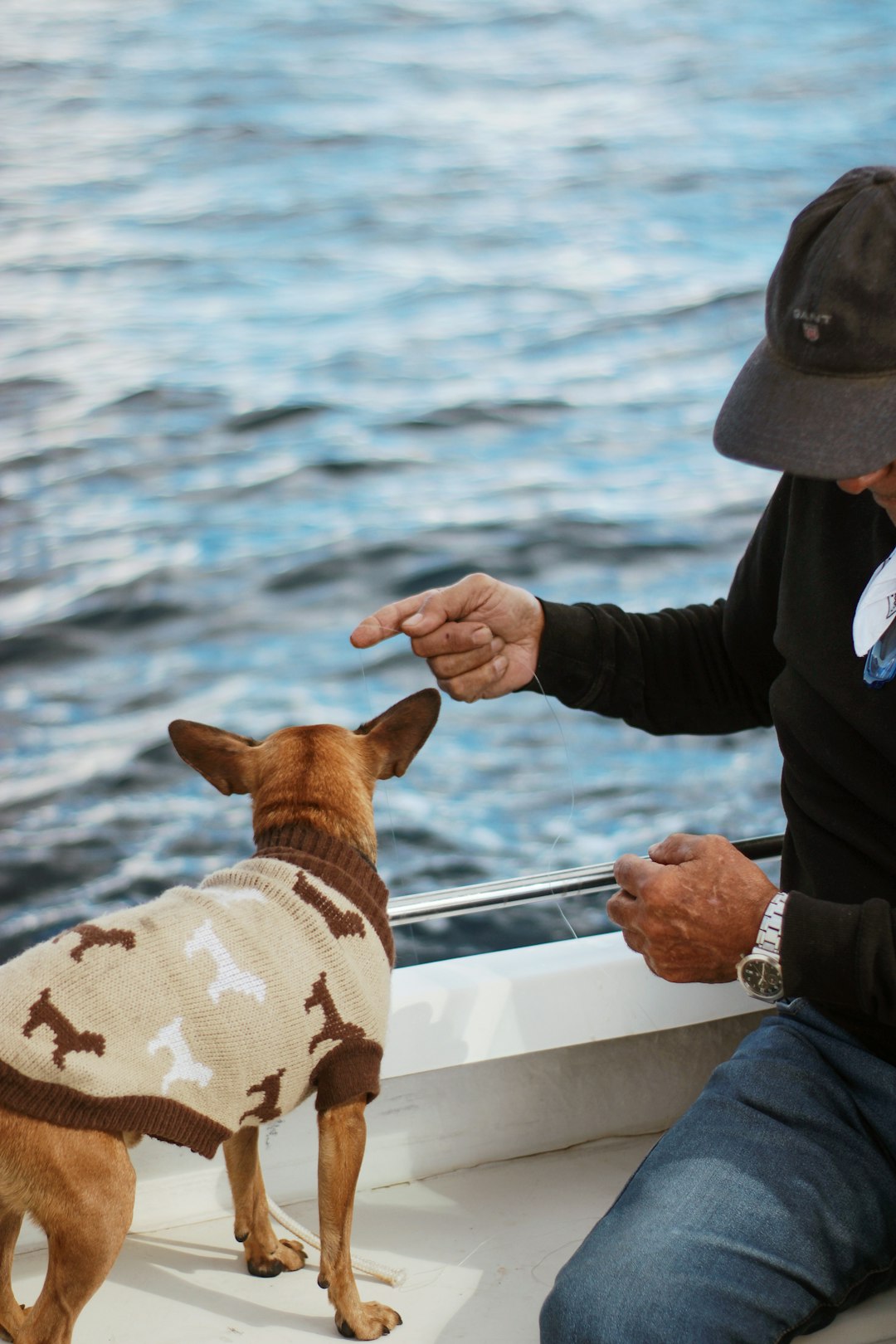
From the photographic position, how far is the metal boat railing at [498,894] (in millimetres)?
1892

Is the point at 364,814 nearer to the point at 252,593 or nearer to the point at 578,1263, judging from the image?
the point at 578,1263

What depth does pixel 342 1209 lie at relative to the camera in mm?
1384

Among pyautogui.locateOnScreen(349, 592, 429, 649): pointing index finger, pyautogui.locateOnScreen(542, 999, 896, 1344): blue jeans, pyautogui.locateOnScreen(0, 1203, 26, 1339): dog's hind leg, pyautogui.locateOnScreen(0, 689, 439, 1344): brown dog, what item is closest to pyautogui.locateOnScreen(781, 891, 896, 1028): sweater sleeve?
pyautogui.locateOnScreen(542, 999, 896, 1344): blue jeans

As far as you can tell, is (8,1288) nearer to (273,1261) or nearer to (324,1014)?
(273,1261)

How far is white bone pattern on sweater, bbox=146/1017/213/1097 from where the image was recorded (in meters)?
1.18

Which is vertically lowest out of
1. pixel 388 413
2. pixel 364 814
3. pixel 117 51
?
pixel 388 413

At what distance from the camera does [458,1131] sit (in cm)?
179

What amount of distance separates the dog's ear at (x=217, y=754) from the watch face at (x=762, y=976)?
636 millimetres

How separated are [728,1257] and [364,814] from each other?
2.09 feet

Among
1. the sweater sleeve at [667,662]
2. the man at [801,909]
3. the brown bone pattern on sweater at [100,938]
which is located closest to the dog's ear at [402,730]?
the man at [801,909]

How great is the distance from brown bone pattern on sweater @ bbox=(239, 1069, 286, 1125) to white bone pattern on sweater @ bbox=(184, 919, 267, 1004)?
0.31 ft

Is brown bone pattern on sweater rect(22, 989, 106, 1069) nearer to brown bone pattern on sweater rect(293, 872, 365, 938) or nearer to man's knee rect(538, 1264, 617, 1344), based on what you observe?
brown bone pattern on sweater rect(293, 872, 365, 938)

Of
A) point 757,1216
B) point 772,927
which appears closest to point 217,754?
point 772,927

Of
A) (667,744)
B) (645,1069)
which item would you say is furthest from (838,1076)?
(667,744)
